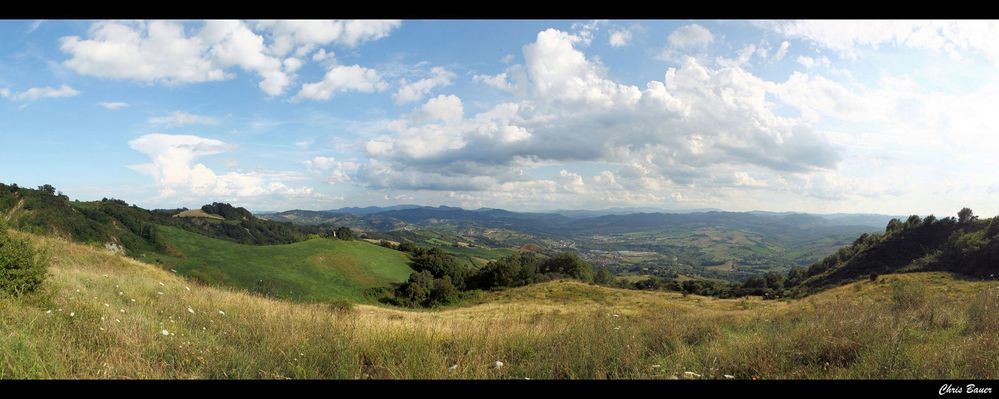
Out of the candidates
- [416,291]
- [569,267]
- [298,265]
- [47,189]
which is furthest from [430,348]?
[47,189]

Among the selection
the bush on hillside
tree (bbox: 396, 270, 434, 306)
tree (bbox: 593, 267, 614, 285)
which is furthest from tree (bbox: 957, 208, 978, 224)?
the bush on hillside

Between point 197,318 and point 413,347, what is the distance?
426cm

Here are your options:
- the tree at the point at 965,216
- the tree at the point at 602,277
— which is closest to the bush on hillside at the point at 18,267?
the tree at the point at 602,277

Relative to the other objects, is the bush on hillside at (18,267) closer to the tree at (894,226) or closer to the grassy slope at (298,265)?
the grassy slope at (298,265)

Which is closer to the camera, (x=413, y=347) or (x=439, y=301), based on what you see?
(x=413, y=347)

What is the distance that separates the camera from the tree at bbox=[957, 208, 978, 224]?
65438mm

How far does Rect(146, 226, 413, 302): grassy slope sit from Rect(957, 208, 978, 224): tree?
8755 centimetres

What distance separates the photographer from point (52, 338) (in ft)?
17.3

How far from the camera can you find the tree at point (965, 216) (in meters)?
65.4

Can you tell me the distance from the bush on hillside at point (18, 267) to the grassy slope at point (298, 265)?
3891 cm
